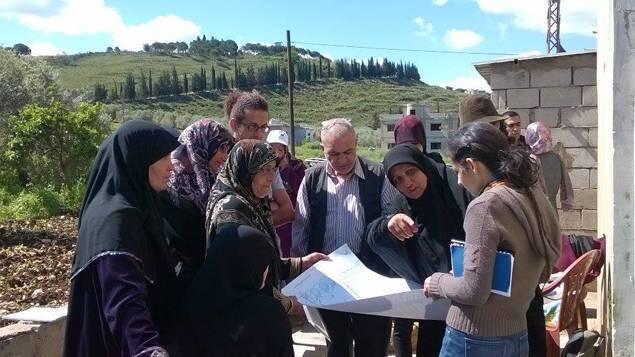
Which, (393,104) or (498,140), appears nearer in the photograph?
(498,140)

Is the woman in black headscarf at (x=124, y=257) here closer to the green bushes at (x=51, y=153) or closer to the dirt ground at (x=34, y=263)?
the dirt ground at (x=34, y=263)

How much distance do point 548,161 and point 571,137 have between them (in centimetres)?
145

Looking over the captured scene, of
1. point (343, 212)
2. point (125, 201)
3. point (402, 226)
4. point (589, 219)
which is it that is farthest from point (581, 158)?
point (125, 201)

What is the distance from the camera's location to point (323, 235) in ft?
12.0

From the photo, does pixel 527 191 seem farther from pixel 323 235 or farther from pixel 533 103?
pixel 533 103

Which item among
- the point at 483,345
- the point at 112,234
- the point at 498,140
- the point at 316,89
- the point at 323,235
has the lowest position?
the point at 483,345

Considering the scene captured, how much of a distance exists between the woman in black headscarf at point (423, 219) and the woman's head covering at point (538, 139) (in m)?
2.67

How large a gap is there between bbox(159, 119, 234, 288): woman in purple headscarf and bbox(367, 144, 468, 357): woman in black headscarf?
85 cm

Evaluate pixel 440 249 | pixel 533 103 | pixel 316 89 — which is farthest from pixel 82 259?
pixel 316 89

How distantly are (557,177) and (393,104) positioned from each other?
273ft

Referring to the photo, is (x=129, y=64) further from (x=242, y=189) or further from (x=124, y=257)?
(x=124, y=257)

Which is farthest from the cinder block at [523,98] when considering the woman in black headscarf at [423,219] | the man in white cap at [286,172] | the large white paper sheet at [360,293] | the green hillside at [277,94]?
the green hillside at [277,94]

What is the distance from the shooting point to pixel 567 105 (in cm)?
704

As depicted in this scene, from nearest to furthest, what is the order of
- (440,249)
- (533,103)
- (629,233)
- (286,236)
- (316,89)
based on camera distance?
(629,233)
(440,249)
(286,236)
(533,103)
(316,89)
